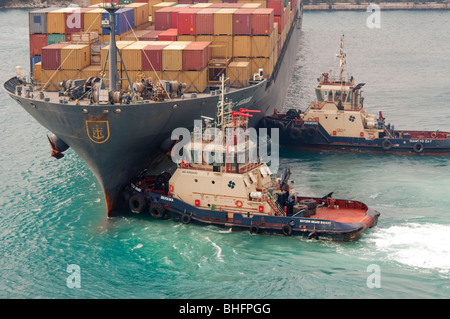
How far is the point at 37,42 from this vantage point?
5297 centimetres

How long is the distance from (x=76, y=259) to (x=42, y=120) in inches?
410

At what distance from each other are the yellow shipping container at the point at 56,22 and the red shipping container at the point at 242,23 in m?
12.7

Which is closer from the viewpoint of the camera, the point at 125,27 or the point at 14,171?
the point at 14,171

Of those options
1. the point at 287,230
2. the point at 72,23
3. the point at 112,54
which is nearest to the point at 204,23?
the point at 72,23

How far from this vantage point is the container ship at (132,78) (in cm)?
3991

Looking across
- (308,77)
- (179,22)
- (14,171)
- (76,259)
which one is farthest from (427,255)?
(308,77)

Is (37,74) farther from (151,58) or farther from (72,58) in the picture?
(151,58)

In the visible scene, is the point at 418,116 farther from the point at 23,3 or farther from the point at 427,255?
the point at 23,3

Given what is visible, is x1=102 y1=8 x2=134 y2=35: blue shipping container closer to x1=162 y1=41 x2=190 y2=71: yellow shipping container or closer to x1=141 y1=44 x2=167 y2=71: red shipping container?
x1=141 y1=44 x2=167 y2=71: red shipping container

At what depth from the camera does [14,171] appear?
49.3 m

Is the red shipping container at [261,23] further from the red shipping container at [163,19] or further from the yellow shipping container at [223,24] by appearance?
the red shipping container at [163,19]

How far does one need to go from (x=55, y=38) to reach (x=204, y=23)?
11.2 meters

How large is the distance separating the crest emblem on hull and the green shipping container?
1586cm
